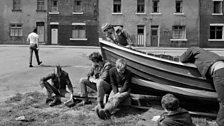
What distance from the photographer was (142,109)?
6539 mm

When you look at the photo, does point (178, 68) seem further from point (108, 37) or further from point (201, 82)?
point (108, 37)

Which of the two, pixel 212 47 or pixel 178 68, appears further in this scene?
pixel 212 47

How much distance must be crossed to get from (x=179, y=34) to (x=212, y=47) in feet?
13.7

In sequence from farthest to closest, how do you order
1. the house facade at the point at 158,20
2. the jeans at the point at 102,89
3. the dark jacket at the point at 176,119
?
1. the house facade at the point at 158,20
2. the jeans at the point at 102,89
3. the dark jacket at the point at 176,119

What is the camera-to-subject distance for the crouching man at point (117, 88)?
5836mm

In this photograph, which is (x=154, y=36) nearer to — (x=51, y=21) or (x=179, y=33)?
(x=179, y=33)

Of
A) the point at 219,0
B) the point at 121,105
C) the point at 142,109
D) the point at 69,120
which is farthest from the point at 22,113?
the point at 219,0

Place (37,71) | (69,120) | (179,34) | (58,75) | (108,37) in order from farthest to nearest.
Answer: (179,34) → (37,71) → (108,37) → (58,75) → (69,120)

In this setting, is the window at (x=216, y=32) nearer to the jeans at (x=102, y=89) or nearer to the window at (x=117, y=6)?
the window at (x=117, y=6)

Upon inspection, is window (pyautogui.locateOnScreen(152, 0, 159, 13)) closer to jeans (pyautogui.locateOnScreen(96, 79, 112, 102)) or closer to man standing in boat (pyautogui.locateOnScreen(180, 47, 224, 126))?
jeans (pyautogui.locateOnScreen(96, 79, 112, 102))

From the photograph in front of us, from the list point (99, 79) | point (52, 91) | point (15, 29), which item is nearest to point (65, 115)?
point (99, 79)

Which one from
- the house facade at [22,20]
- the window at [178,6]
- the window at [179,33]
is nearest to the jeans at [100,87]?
the window at [179,33]

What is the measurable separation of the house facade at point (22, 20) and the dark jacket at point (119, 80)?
30301 millimetres

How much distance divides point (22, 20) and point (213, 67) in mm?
33215
